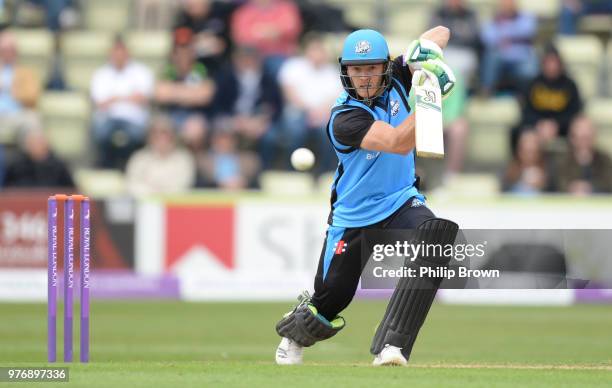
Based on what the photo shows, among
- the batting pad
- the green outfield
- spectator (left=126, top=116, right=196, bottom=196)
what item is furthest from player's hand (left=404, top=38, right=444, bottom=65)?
spectator (left=126, top=116, right=196, bottom=196)

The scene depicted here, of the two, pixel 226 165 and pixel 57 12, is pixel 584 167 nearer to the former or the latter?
pixel 226 165

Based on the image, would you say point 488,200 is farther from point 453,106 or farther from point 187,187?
point 187,187

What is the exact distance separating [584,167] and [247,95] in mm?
3610

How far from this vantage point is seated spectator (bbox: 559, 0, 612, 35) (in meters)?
16.8

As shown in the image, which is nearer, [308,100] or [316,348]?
[316,348]

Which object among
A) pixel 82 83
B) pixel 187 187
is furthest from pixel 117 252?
pixel 82 83

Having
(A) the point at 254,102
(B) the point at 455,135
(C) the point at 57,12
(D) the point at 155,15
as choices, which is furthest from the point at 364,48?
(D) the point at 155,15

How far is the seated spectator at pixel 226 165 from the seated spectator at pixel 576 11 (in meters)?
4.30

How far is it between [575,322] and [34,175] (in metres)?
5.71

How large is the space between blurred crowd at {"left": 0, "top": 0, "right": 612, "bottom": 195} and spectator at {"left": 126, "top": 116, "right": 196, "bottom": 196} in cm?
1

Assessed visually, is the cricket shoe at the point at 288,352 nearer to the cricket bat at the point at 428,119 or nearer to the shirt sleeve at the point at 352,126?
the shirt sleeve at the point at 352,126

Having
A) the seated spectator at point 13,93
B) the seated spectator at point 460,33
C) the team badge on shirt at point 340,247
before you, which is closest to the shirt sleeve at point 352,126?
the team badge on shirt at point 340,247

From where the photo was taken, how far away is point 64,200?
304 inches

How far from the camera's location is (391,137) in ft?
24.5
